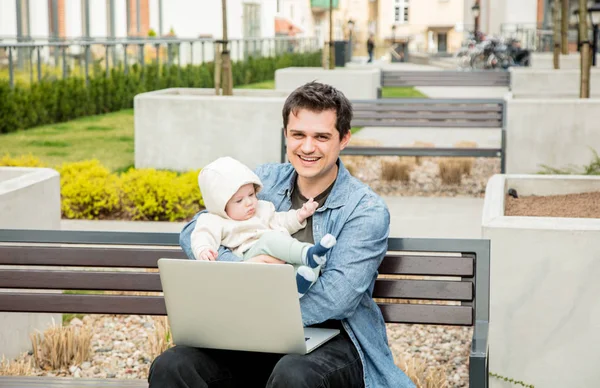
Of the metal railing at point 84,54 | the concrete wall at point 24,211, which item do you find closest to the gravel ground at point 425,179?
the metal railing at point 84,54

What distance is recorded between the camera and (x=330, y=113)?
3.44 meters

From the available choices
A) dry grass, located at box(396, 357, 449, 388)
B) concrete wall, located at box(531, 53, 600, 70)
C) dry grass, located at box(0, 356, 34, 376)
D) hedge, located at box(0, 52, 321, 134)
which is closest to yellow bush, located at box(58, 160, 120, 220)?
dry grass, located at box(0, 356, 34, 376)

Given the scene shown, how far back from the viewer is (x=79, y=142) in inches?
582

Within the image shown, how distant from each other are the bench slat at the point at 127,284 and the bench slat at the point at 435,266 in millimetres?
33

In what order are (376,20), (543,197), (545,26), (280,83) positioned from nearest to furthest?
(543,197) → (280,83) → (545,26) → (376,20)

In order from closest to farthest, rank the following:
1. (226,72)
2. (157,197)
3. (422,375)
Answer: (422,375)
(157,197)
(226,72)

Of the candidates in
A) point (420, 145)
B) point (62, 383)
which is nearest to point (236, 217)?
point (62, 383)

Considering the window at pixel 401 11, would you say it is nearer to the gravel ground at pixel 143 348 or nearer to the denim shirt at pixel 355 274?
the gravel ground at pixel 143 348

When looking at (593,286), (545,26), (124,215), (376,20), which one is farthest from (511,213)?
(376,20)

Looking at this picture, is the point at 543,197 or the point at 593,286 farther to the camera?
the point at 543,197

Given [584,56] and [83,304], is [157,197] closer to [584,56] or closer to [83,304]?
[584,56]

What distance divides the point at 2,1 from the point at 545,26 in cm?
2073

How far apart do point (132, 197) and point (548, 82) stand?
1005cm

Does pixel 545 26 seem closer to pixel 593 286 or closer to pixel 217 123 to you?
pixel 217 123
